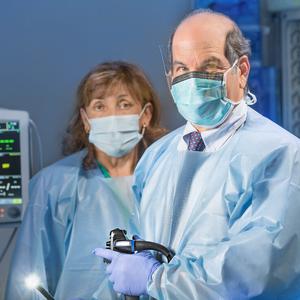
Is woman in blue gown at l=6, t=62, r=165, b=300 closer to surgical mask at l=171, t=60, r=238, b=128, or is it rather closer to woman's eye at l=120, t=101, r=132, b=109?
woman's eye at l=120, t=101, r=132, b=109

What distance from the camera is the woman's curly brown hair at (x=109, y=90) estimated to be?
85.7 inches

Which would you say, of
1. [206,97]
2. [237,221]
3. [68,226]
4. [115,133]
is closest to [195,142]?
[206,97]

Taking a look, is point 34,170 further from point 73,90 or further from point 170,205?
point 170,205

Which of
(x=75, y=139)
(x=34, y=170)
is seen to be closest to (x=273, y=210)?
(x=75, y=139)

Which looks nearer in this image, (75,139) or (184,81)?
(184,81)

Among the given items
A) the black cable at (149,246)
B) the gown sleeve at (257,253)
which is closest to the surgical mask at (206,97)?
the gown sleeve at (257,253)

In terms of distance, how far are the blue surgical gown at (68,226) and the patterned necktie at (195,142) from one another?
0.47 m

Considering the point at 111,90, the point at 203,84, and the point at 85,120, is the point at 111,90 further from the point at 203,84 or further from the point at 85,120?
the point at 203,84

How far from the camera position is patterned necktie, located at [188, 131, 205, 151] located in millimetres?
1628

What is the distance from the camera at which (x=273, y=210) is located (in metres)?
1.39

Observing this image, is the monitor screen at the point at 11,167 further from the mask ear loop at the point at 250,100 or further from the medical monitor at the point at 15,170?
the mask ear loop at the point at 250,100

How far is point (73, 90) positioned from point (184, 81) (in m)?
0.84

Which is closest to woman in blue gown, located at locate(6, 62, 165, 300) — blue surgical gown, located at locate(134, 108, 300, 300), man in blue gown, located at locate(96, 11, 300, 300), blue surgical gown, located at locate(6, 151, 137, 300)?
blue surgical gown, located at locate(6, 151, 137, 300)

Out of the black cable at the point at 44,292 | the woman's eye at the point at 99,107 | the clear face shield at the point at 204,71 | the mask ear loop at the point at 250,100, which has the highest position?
the clear face shield at the point at 204,71
